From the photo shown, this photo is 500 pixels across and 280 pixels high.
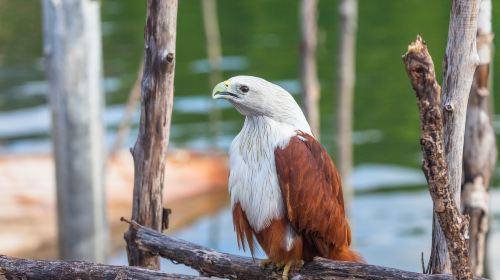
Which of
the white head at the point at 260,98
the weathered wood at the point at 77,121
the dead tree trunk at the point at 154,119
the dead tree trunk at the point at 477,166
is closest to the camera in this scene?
the white head at the point at 260,98

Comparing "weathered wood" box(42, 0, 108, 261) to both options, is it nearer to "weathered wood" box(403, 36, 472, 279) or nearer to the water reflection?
the water reflection

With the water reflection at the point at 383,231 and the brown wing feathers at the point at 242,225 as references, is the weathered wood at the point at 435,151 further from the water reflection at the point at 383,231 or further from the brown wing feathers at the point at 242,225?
the water reflection at the point at 383,231

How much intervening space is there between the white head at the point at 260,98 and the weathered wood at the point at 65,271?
0.70 m

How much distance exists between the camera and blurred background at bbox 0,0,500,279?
8.21 meters

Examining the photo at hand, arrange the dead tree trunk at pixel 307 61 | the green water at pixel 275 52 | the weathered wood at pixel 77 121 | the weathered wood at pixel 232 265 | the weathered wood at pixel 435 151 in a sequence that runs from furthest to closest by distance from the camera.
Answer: the green water at pixel 275 52
the dead tree trunk at pixel 307 61
the weathered wood at pixel 77 121
the weathered wood at pixel 232 265
the weathered wood at pixel 435 151

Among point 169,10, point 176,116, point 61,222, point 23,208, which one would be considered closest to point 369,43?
point 176,116

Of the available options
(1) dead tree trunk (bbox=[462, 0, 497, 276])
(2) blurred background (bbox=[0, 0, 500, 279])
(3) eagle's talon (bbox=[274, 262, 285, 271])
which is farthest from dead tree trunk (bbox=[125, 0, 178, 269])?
(2) blurred background (bbox=[0, 0, 500, 279])

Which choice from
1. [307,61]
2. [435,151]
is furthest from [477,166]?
[307,61]

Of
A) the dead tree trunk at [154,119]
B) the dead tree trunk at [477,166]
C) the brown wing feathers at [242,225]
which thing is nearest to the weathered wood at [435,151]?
the brown wing feathers at [242,225]

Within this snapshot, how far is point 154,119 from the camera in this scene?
13.3 feet

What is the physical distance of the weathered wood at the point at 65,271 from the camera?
3.54 metres

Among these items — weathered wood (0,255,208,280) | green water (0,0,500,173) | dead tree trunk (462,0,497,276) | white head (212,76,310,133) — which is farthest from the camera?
green water (0,0,500,173)

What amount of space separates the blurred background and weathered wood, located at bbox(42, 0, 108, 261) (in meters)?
1.09

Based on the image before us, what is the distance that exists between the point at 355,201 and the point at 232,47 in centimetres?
505
